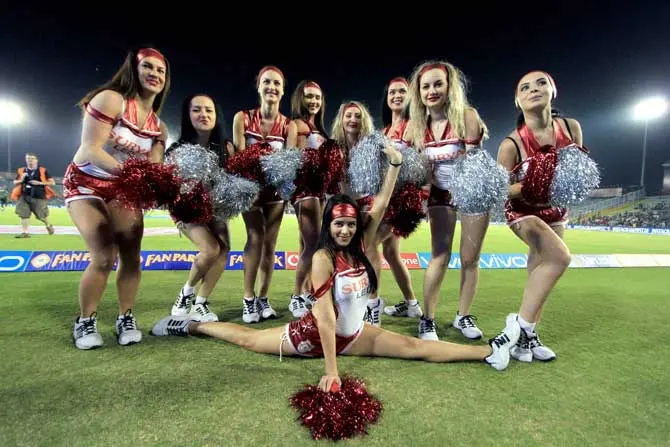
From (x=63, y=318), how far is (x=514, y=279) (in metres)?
5.63

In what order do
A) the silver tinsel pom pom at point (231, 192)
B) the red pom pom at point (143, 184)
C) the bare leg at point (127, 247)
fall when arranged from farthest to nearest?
the silver tinsel pom pom at point (231, 192) → the bare leg at point (127, 247) → the red pom pom at point (143, 184)

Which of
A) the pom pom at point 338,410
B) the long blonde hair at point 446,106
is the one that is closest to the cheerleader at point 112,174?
the pom pom at point 338,410

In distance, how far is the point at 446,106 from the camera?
2941 millimetres

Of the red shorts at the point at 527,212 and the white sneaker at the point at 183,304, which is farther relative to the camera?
the white sneaker at the point at 183,304

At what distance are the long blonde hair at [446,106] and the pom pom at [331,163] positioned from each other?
0.64m

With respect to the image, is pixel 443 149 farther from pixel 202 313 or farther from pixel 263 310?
pixel 202 313

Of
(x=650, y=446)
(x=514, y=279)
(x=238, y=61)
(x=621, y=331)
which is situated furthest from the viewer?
(x=238, y=61)

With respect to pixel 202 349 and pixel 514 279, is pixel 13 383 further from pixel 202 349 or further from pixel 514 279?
pixel 514 279

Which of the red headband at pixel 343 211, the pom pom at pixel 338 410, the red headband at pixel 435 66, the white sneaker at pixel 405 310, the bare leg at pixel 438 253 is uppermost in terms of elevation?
the red headband at pixel 435 66

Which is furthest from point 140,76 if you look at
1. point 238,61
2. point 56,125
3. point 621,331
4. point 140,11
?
point 56,125

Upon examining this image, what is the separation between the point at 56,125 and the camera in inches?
1636

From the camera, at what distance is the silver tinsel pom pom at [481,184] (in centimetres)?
236

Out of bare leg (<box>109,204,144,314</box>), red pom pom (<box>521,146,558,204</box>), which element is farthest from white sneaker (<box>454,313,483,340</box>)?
bare leg (<box>109,204,144,314</box>)

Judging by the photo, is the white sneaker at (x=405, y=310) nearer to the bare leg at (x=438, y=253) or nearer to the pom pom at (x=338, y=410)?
the bare leg at (x=438, y=253)
